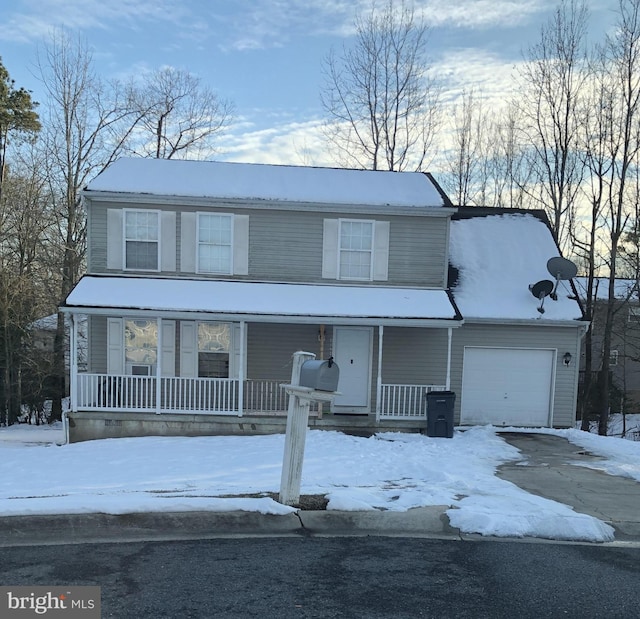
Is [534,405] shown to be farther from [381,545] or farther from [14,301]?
[14,301]

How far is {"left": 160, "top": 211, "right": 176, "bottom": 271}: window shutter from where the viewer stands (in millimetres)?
12258

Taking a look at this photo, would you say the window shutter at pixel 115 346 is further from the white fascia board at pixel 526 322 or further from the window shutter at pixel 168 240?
the white fascia board at pixel 526 322

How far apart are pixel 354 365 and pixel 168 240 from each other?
17.7 ft

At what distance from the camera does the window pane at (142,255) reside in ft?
40.4

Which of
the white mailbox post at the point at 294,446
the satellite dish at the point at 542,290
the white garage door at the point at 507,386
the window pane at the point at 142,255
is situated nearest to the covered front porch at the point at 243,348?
the window pane at the point at 142,255

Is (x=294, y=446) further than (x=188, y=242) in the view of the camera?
No

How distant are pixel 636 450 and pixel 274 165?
11.0m

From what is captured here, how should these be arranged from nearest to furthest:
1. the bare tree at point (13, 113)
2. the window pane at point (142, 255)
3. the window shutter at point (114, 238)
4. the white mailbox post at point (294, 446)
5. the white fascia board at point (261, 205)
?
the white mailbox post at point (294, 446), the white fascia board at point (261, 205), the window shutter at point (114, 238), the window pane at point (142, 255), the bare tree at point (13, 113)

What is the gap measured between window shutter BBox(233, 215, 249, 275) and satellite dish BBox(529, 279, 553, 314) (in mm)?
6974

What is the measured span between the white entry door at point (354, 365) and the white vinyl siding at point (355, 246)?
1376 millimetres

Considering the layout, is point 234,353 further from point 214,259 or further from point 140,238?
point 140,238

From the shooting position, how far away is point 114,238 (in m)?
12.2

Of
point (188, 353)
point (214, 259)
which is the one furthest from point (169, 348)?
point (214, 259)

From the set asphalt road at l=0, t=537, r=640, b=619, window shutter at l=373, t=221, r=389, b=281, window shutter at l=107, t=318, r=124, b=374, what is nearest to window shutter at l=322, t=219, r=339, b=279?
window shutter at l=373, t=221, r=389, b=281
